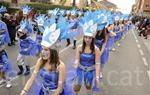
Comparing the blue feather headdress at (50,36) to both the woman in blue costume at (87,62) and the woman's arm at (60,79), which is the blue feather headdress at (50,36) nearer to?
the woman's arm at (60,79)

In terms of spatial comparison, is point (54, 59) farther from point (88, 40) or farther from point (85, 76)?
point (85, 76)

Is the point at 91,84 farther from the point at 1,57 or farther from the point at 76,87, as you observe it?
the point at 1,57

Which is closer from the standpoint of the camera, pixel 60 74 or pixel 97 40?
pixel 60 74

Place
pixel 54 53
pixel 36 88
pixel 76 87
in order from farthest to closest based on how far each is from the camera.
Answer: pixel 76 87
pixel 36 88
pixel 54 53

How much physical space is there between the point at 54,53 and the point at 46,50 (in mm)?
119

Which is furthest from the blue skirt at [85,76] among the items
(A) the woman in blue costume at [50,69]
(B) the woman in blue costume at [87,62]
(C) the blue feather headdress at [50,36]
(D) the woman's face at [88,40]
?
(C) the blue feather headdress at [50,36]

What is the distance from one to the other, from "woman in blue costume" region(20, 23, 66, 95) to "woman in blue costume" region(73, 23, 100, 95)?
171 centimetres

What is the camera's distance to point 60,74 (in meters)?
5.55

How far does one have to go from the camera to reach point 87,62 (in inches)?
292

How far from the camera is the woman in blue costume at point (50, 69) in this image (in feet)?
18.1

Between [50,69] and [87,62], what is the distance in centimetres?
190

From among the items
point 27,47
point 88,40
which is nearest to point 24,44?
point 27,47

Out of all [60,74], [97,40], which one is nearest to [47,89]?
[60,74]

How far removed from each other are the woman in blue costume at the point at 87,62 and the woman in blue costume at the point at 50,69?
1711mm
